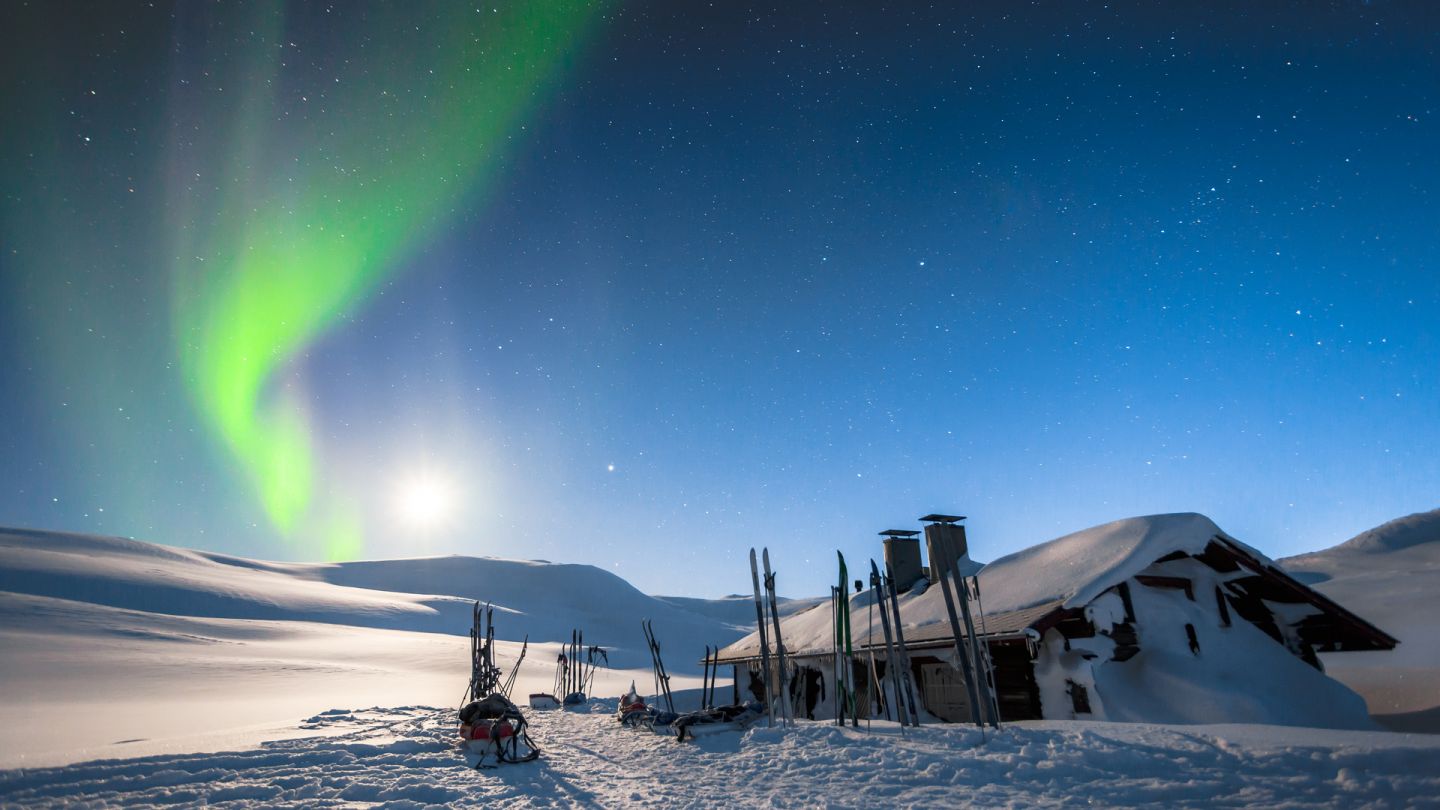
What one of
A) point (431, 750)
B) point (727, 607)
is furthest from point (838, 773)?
point (727, 607)

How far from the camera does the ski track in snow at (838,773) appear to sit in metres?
7.68

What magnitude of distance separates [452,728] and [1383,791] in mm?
20926

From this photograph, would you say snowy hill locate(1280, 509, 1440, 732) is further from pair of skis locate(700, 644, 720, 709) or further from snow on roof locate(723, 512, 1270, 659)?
pair of skis locate(700, 644, 720, 709)

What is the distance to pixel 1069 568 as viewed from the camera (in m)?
16.3

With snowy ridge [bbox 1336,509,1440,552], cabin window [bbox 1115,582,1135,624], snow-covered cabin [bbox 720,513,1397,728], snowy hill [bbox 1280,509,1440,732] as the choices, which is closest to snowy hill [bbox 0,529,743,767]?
snow-covered cabin [bbox 720,513,1397,728]

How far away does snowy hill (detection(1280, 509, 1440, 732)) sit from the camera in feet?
71.9

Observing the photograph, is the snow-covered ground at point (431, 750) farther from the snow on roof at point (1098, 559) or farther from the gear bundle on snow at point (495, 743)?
the snow on roof at point (1098, 559)

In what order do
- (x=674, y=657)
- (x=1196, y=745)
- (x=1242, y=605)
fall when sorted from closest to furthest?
(x=1196, y=745), (x=1242, y=605), (x=674, y=657)

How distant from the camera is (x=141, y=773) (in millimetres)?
11578

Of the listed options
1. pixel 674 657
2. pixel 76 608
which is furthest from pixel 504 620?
pixel 76 608

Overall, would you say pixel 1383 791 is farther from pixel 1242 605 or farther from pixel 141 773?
pixel 141 773

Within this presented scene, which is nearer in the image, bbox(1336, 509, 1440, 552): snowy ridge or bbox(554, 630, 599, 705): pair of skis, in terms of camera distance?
bbox(554, 630, 599, 705): pair of skis

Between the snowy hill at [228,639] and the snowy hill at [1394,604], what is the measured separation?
34633mm

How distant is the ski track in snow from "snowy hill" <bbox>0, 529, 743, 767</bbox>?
10.3ft
